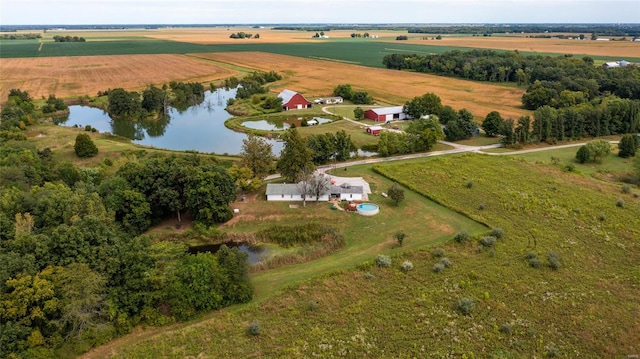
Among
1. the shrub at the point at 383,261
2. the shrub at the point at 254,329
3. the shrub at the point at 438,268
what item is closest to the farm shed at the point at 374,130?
the shrub at the point at 383,261

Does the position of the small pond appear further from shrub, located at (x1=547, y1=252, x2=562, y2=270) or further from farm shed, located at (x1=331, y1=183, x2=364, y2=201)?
shrub, located at (x1=547, y1=252, x2=562, y2=270)

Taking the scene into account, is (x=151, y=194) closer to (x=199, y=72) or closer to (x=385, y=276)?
(x=385, y=276)

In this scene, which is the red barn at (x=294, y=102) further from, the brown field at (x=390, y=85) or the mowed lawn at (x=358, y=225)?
the mowed lawn at (x=358, y=225)

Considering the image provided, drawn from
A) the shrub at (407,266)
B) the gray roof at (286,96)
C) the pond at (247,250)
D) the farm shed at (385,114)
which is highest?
the gray roof at (286,96)

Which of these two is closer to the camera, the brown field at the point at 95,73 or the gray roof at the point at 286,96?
the gray roof at the point at 286,96

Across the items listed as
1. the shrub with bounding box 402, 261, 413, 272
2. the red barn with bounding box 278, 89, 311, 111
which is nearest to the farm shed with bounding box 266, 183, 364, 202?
the shrub with bounding box 402, 261, 413, 272


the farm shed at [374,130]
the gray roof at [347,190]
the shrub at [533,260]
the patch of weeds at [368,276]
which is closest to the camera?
the patch of weeds at [368,276]

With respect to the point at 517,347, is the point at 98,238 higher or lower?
higher

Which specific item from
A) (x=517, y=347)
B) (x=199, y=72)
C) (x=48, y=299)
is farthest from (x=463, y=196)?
(x=199, y=72)
